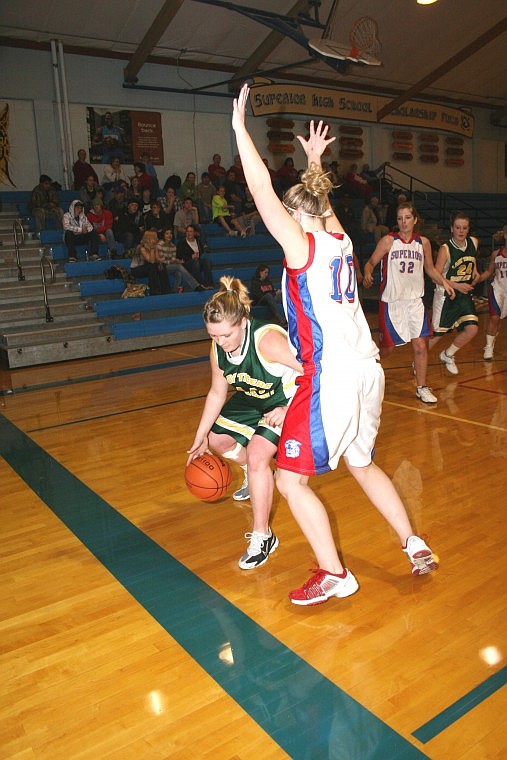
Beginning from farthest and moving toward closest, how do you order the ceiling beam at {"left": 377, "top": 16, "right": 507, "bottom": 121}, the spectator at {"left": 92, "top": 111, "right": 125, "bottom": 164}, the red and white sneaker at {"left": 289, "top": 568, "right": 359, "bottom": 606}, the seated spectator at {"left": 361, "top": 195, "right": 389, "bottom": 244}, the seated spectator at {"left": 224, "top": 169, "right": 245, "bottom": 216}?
1. the ceiling beam at {"left": 377, "top": 16, "right": 507, "bottom": 121}
2. the seated spectator at {"left": 361, "top": 195, "right": 389, "bottom": 244}
3. the seated spectator at {"left": 224, "top": 169, "right": 245, "bottom": 216}
4. the spectator at {"left": 92, "top": 111, "right": 125, "bottom": 164}
5. the red and white sneaker at {"left": 289, "top": 568, "right": 359, "bottom": 606}

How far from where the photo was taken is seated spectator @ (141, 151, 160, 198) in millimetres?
12852

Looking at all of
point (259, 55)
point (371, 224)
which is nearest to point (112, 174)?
point (259, 55)

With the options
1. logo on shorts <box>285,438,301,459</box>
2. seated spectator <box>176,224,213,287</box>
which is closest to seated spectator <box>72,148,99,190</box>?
seated spectator <box>176,224,213,287</box>

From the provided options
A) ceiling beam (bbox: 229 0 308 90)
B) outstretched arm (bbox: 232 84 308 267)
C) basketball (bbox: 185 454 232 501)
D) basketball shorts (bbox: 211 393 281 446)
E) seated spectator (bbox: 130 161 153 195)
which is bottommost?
basketball (bbox: 185 454 232 501)

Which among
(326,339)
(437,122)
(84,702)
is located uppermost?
(437,122)

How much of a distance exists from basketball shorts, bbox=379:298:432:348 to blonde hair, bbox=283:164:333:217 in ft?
11.2

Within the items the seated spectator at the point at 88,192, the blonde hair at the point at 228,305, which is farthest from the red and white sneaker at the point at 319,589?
the seated spectator at the point at 88,192

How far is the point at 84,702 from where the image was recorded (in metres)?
2.07

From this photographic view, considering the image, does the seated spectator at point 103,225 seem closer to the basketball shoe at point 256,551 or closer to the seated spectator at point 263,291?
the seated spectator at point 263,291

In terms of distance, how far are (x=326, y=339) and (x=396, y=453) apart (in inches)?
87.0

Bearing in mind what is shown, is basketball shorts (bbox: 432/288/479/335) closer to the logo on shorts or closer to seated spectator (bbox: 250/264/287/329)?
seated spectator (bbox: 250/264/287/329)

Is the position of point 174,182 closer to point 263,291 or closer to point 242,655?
point 263,291

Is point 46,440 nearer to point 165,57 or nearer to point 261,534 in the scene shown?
point 261,534

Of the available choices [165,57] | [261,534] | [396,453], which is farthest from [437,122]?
[261,534]
